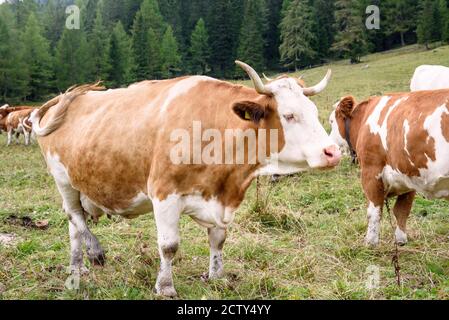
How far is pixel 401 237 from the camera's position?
6.14 metres

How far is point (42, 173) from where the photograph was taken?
1236 cm

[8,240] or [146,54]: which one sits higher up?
[146,54]

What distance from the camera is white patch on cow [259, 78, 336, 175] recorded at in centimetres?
392

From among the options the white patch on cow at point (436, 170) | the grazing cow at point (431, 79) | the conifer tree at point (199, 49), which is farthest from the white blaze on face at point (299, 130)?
the conifer tree at point (199, 49)

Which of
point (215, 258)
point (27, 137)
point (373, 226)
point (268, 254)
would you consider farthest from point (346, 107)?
point (27, 137)

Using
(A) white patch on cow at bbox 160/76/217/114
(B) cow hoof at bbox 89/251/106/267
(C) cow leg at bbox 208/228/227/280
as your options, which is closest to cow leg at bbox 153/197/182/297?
(C) cow leg at bbox 208/228/227/280

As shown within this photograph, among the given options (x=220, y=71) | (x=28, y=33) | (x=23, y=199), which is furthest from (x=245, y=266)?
(x=220, y=71)

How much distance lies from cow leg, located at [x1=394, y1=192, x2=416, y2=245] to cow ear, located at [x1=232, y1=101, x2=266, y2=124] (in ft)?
10.0

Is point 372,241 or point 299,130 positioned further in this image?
point 372,241

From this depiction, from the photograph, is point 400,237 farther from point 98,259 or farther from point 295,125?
point 98,259

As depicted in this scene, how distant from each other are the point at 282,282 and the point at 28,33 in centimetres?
5144

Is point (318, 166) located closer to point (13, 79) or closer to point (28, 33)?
point (13, 79)

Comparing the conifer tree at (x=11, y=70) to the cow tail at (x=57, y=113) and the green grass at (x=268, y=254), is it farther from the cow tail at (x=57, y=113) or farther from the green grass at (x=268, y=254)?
the cow tail at (x=57, y=113)

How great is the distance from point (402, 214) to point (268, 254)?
1.86m
